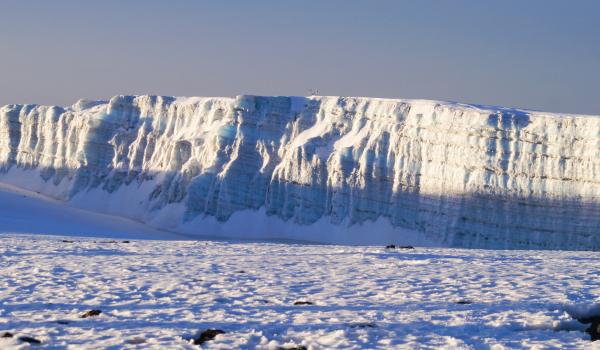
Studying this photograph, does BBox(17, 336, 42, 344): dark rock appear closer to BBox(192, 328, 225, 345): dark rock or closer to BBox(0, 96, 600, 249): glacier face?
BBox(192, 328, 225, 345): dark rock

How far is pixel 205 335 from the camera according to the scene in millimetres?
10508

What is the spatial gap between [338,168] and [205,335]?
144 ft

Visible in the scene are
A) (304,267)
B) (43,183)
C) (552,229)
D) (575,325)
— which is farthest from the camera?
(43,183)

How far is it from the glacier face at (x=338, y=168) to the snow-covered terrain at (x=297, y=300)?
26.0 m

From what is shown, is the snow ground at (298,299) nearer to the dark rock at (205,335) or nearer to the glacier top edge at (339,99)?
the dark rock at (205,335)

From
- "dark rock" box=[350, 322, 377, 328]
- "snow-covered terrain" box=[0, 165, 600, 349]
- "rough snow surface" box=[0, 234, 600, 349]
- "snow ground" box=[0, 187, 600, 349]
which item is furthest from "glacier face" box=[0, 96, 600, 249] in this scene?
"dark rock" box=[350, 322, 377, 328]

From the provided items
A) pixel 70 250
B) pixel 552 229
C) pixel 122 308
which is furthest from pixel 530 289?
pixel 552 229

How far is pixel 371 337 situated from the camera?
10.3 metres

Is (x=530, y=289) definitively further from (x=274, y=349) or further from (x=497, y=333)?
(x=274, y=349)

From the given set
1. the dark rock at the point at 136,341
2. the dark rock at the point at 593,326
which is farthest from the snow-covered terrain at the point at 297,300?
the dark rock at the point at 593,326

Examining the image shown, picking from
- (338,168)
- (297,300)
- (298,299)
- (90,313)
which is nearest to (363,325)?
(297,300)

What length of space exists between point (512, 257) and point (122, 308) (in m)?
11.6

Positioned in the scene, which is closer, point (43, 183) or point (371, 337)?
point (371, 337)

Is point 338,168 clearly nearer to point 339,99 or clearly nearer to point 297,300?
point 339,99
